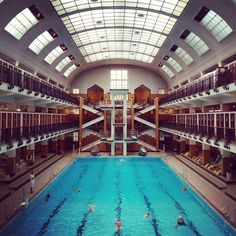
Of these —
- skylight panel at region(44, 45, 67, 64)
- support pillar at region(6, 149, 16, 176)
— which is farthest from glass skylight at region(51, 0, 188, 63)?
support pillar at region(6, 149, 16, 176)

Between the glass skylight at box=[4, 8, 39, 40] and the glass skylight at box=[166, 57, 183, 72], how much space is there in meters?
19.8

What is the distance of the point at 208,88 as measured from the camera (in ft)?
64.1

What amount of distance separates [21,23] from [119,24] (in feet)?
42.9

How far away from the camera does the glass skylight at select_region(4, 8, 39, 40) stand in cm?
1936

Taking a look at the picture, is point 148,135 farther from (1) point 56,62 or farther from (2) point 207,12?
(2) point 207,12

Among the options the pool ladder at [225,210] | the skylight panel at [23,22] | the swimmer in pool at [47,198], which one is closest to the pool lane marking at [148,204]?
the pool ladder at [225,210]

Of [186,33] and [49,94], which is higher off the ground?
[186,33]

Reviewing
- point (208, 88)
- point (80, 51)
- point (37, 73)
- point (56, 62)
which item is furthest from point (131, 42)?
point (208, 88)

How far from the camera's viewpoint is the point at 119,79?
4366 cm

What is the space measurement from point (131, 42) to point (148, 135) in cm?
1460

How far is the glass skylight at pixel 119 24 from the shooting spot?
24.0m

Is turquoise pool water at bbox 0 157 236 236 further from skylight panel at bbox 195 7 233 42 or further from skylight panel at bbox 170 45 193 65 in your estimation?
skylight panel at bbox 170 45 193 65

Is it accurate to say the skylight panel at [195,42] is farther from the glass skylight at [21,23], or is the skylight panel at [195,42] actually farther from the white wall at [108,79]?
the white wall at [108,79]

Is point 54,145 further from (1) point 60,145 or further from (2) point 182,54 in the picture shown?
(2) point 182,54
